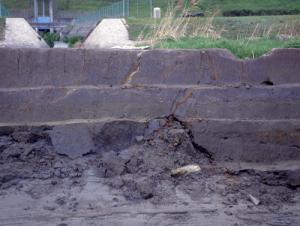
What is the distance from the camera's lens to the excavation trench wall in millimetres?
5754

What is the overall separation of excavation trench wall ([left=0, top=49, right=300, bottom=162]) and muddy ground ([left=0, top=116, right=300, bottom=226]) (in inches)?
3.6

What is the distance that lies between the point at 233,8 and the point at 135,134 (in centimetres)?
1781

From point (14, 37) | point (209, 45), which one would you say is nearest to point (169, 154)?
point (209, 45)

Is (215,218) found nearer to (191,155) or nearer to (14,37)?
(191,155)

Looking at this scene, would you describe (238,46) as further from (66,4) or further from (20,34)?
(66,4)

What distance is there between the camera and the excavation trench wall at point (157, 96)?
5.75m

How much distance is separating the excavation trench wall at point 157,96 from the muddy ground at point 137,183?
0.09m

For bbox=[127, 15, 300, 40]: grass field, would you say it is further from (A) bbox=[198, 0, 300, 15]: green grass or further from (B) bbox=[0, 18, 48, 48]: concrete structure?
(A) bbox=[198, 0, 300, 15]: green grass

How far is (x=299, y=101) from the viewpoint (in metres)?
5.96

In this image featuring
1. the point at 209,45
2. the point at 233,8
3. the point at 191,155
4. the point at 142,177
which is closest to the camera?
the point at 142,177

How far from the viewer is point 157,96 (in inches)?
231

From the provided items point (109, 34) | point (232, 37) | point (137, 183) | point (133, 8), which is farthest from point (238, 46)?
point (133, 8)

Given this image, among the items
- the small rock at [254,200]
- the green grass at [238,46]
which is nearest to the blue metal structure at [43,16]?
the green grass at [238,46]

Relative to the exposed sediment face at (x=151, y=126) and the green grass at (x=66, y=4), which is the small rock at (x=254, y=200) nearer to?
the exposed sediment face at (x=151, y=126)
